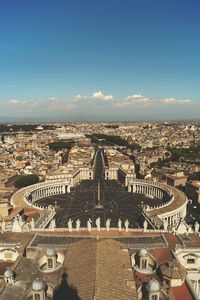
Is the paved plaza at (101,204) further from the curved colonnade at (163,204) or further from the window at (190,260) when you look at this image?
the window at (190,260)

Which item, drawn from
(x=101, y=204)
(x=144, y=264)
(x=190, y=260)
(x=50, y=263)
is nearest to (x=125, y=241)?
(x=144, y=264)

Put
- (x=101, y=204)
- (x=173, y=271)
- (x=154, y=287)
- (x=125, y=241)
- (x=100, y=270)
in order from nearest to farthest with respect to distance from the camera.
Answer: (x=154, y=287)
(x=100, y=270)
(x=173, y=271)
(x=125, y=241)
(x=101, y=204)

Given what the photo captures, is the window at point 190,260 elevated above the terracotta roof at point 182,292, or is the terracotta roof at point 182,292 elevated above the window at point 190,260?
the terracotta roof at point 182,292

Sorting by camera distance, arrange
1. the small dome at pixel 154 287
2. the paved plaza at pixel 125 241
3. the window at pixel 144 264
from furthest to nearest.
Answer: the paved plaza at pixel 125 241
the window at pixel 144 264
the small dome at pixel 154 287

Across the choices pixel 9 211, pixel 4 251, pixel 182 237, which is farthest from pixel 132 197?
pixel 4 251

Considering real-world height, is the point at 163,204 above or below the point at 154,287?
below

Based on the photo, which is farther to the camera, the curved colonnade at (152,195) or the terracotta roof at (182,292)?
the curved colonnade at (152,195)

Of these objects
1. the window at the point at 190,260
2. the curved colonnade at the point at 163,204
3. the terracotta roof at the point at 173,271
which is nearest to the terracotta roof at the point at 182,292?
the terracotta roof at the point at 173,271

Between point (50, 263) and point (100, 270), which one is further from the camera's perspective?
point (50, 263)

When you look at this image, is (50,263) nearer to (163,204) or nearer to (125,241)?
(125,241)

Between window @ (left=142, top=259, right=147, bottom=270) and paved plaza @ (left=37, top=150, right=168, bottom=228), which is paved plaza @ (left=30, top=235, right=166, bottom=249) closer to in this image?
window @ (left=142, top=259, right=147, bottom=270)

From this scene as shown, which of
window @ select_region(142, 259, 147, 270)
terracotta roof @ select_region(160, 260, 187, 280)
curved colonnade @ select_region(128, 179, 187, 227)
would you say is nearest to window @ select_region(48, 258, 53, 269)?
window @ select_region(142, 259, 147, 270)
